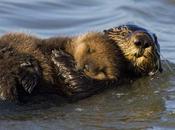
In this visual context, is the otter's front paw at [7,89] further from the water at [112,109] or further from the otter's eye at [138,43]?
the otter's eye at [138,43]

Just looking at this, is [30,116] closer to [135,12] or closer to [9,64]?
[9,64]

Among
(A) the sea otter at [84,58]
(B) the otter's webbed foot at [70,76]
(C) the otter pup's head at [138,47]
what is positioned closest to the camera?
(A) the sea otter at [84,58]

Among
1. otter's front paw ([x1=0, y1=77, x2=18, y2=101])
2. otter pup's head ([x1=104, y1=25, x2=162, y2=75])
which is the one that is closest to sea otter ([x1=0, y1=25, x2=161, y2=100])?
otter pup's head ([x1=104, y1=25, x2=162, y2=75])

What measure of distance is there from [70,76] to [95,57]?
26 cm

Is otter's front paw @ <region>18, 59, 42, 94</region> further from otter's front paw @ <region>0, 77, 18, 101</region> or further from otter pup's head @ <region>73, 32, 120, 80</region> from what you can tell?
otter pup's head @ <region>73, 32, 120, 80</region>

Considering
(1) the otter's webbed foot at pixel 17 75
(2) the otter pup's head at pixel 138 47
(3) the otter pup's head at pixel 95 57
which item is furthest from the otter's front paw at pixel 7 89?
(2) the otter pup's head at pixel 138 47

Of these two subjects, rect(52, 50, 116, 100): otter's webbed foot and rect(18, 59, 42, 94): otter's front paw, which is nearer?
rect(18, 59, 42, 94): otter's front paw

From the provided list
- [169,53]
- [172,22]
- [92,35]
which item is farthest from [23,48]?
[172,22]

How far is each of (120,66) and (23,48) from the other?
2.81ft

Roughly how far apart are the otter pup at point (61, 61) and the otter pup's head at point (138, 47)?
0.34 ft

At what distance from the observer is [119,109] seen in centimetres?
539

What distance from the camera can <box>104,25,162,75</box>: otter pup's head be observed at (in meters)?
5.36

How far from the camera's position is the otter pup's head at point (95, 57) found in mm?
5289

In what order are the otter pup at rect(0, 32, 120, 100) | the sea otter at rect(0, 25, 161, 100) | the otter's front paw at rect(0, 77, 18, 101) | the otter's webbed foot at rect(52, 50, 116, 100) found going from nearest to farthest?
the otter's front paw at rect(0, 77, 18, 101)
the otter pup at rect(0, 32, 120, 100)
the sea otter at rect(0, 25, 161, 100)
the otter's webbed foot at rect(52, 50, 116, 100)
